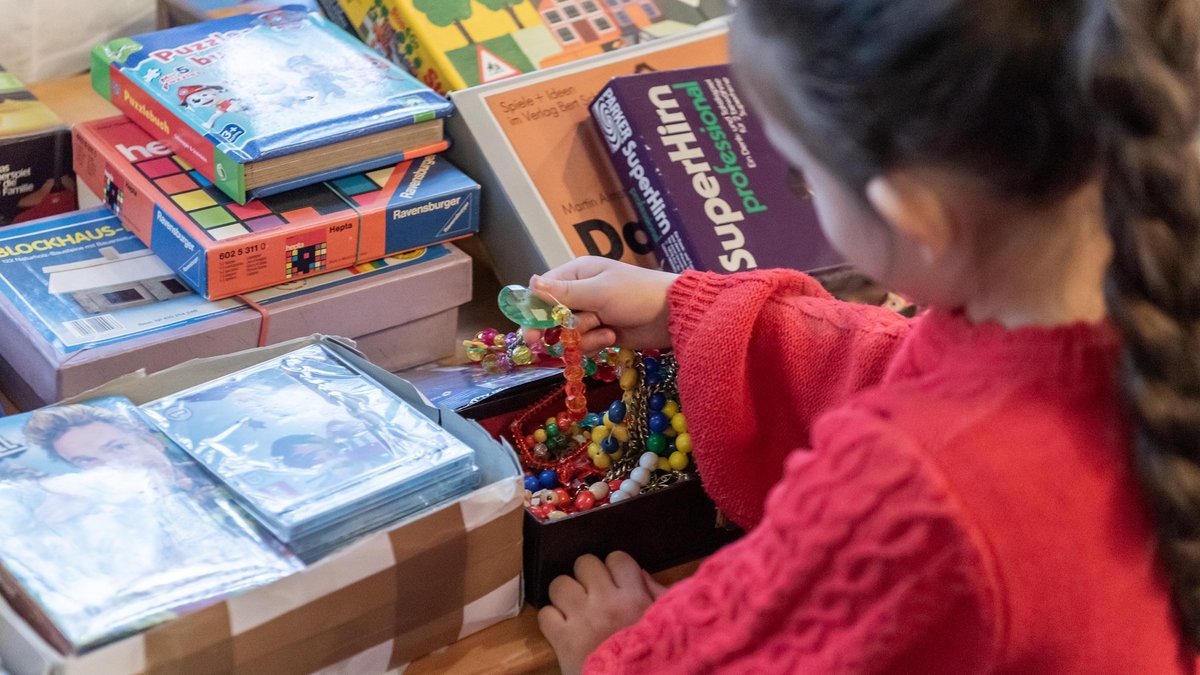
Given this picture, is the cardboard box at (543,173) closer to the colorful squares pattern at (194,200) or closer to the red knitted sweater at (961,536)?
the colorful squares pattern at (194,200)

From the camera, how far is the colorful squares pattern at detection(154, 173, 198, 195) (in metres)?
0.92

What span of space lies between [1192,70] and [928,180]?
0.11 m

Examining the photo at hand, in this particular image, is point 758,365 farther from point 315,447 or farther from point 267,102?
point 267,102

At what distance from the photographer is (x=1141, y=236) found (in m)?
0.49

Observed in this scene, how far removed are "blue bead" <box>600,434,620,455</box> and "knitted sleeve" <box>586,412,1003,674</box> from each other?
27 centimetres

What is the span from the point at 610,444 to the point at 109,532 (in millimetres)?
358

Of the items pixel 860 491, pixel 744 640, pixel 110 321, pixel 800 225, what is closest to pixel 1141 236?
pixel 860 491

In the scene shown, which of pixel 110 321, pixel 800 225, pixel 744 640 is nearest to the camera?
pixel 744 640

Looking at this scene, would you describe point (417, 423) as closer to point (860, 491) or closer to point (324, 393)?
point (324, 393)

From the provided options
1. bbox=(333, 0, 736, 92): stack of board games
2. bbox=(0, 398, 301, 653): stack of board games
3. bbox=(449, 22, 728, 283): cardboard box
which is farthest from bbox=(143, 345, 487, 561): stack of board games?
bbox=(333, 0, 736, 92): stack of board games

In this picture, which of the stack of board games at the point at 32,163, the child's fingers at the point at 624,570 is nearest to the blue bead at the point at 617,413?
the child's fingers at the point at 624,570

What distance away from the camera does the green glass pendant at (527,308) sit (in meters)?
0.84

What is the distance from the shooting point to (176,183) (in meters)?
0.92

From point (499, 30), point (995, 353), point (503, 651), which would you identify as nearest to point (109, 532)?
point (503, 651)
